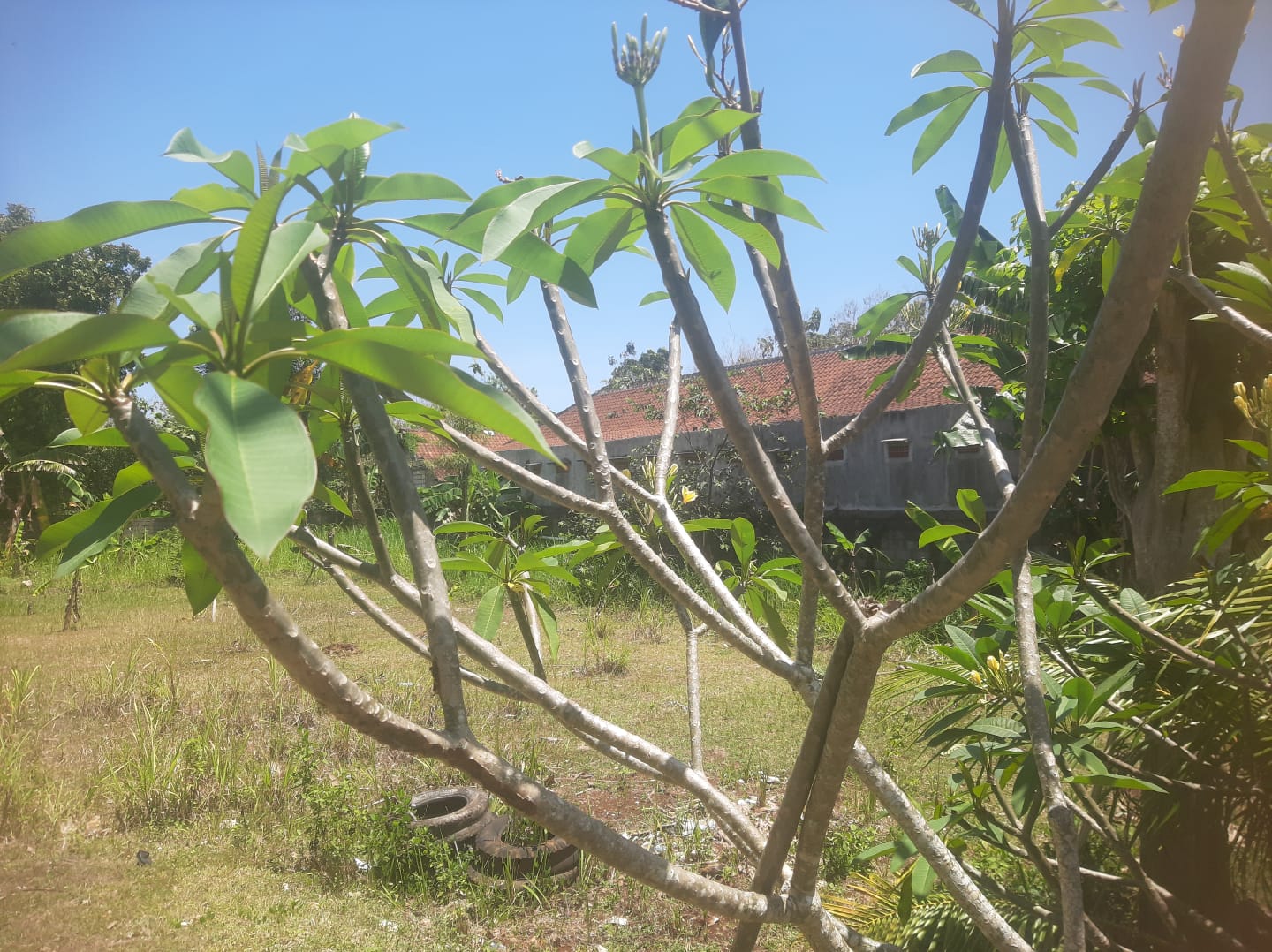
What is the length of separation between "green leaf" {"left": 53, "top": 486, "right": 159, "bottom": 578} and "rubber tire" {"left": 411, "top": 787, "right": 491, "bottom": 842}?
233 cm

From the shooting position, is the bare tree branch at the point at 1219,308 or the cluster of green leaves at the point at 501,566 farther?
the cluster of green leaves at the point at 501,566

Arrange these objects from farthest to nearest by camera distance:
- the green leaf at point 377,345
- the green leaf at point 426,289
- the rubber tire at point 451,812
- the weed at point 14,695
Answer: the weed at point 14,695, the rubber tire at point 451,812, the green leaf at point 426,289, the green leaf at point 377,345

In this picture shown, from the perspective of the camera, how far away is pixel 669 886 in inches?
26.3

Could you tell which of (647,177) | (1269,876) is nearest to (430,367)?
(647,177)

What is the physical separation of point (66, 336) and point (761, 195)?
0.46 metres

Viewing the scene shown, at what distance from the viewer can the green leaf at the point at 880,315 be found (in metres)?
1.05

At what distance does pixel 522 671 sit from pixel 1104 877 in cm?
96

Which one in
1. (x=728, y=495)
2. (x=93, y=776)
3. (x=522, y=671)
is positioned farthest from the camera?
(x=728, y=495)

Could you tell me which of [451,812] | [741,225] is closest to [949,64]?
[741,225]

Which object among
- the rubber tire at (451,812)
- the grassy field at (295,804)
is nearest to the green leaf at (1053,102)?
the grassy field at (295,804)

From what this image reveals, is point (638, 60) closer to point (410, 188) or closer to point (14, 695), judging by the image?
point (410, 188)

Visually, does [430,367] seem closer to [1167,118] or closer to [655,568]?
[1167,118]

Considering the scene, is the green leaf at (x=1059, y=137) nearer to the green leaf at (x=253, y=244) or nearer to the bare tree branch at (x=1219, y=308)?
the bare tree branch at (x=1219, y=308)

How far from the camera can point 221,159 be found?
56 cm
